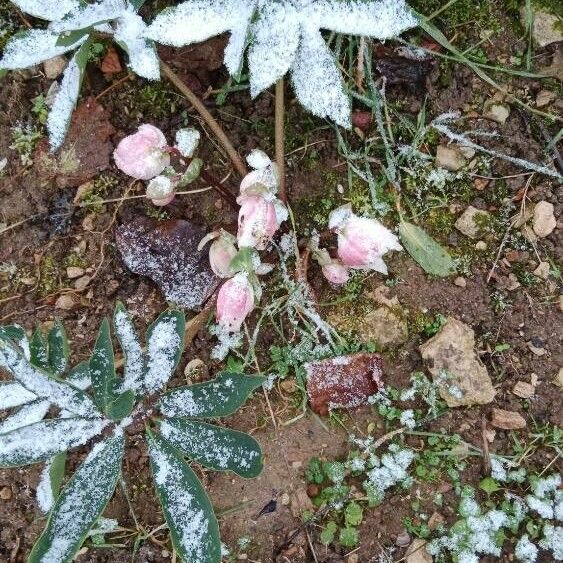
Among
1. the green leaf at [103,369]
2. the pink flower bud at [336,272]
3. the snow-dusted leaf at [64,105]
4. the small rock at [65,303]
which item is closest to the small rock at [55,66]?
the snow-dusted leaf at [64,105]

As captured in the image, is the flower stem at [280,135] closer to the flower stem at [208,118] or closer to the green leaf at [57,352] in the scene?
the flower stem at [208,118]

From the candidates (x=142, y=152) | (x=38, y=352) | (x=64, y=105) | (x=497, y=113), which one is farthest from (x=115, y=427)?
(x=497, y=113)

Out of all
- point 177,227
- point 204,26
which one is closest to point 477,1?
point 204,26

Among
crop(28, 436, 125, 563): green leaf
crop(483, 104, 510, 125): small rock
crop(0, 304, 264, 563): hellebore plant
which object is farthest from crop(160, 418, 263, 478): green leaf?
crop(483, 104, 510, 125): small rock

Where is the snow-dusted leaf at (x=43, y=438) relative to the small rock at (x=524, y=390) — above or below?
above

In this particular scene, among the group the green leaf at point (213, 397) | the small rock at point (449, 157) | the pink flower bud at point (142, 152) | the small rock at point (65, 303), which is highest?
the pink flower bud at point (142, 152)

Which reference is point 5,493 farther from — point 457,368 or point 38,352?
point 457,368

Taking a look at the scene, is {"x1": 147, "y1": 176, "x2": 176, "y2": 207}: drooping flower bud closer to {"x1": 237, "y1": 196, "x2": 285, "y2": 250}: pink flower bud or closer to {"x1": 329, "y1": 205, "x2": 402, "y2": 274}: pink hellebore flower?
{"x1": 237, "y1": 196, "x2": 285, "y2": 250}: pink flower bud
